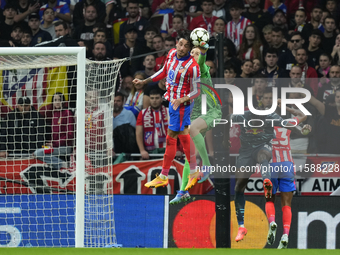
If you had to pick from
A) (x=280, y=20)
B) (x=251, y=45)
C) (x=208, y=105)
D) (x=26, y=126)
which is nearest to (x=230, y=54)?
(x=251, y=45)

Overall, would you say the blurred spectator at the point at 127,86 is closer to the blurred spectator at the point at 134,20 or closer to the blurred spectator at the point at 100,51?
the blurred spectator at the point at 100,51

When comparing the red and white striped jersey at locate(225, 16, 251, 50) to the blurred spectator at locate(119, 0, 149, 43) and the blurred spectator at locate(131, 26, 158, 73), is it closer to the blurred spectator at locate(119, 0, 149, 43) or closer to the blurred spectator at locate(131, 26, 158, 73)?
the blurred spectator at locate(131, 26, 158, 73)

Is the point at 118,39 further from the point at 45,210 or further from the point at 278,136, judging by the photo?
the point at 278,136

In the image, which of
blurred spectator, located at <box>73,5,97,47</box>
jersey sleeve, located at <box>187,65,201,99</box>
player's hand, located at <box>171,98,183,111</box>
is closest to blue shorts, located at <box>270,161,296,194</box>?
jersey sleeve, located at <box>187,65,201,99</box>

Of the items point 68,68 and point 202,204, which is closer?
point 202,204

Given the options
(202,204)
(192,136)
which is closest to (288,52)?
(202,204)

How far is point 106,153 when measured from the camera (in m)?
8.56

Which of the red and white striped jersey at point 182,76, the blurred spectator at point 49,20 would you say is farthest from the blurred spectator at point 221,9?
the red and white striped jersey at point 182,76

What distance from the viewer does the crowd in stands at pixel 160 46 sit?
796cm

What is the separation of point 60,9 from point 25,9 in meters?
0.82

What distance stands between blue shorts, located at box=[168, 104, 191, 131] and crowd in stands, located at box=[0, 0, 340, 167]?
33.3 inches

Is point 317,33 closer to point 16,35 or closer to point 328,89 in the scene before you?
point 328,89

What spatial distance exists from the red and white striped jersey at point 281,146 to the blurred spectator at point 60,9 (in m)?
6.43

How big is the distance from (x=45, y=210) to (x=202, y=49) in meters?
4.20
